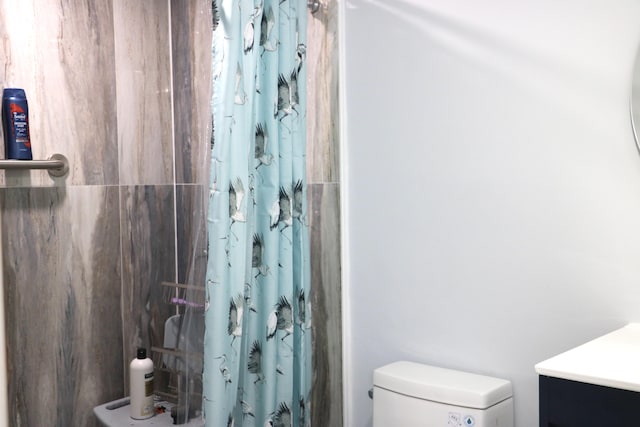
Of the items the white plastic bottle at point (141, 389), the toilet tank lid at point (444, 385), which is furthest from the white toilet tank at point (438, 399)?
the white plastic bottle at point (141, 389)

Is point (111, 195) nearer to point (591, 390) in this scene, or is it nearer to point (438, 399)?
point (438, 399)

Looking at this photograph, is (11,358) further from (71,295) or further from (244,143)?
(244,143)

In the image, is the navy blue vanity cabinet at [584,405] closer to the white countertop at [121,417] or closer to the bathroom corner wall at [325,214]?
the bathroom corner wall at [325,214]

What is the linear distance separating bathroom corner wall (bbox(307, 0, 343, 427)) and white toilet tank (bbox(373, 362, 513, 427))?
332mm

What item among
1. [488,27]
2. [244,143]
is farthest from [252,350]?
[488,27]

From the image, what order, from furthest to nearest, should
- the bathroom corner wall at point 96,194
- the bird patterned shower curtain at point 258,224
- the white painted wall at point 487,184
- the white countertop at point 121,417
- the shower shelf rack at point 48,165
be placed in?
the white countertop at point 121,417
the bathroom corner wall at point 96,194
the shower shelf rack at point 48,165
the bird patterned shower curtain at point 258,224
the white painted wall at point 487,184

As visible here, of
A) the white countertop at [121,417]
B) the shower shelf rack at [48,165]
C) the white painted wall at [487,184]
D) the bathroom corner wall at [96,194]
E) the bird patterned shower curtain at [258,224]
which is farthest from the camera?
the white countertop at [121,417]

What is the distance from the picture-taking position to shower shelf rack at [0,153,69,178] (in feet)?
5.61

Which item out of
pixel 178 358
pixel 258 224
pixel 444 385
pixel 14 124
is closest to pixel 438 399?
pixel 444 385

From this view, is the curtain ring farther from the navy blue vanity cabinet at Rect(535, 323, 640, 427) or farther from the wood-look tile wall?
the navy blue vanity cabinet at Rect(535, 323, 640, 427)

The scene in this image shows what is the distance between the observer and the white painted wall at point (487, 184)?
1.49 m

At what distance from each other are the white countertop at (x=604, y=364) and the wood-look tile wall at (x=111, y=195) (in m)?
0.92

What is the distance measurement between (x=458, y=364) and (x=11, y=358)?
1305 millimetres

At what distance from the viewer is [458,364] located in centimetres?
178
